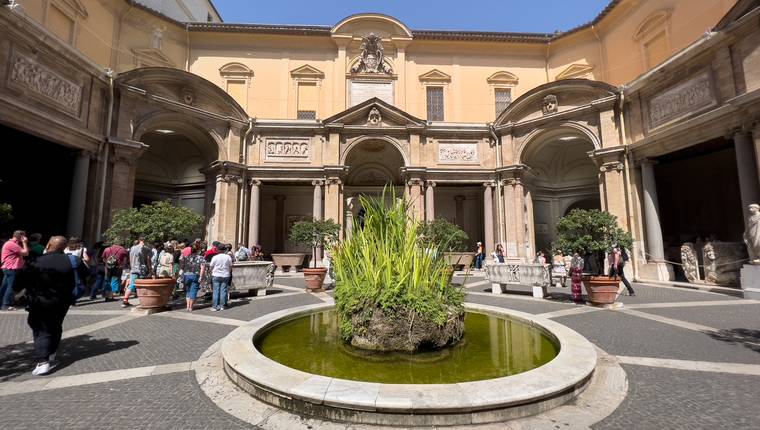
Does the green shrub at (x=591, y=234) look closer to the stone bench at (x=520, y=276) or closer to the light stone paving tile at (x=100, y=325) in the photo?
the stone bench at (x=520, y=276)

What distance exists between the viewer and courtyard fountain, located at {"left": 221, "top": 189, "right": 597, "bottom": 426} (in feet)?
8.97

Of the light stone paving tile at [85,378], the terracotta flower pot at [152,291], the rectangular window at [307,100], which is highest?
the rectangular window at [307,100]

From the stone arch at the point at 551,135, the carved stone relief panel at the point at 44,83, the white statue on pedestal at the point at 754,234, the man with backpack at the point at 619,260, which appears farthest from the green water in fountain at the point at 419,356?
the stone arch at the point at 551,135

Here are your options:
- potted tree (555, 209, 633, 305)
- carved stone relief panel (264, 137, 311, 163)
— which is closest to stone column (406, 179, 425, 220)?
carved stone relief panel (264, 137, 311, 163)

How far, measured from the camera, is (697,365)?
407cm

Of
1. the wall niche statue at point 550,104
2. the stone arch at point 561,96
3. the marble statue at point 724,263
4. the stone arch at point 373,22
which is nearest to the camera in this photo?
the marble statue at point 724,263

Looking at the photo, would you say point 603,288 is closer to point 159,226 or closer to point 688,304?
point 688,304

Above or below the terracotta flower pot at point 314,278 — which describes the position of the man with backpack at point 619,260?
above

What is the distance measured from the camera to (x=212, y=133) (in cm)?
1702

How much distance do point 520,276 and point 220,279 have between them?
8548mm

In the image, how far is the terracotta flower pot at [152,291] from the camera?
7.29 meters

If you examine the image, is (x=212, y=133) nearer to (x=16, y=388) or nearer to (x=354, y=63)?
(x=354, y=63)

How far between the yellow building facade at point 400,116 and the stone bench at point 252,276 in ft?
9.91

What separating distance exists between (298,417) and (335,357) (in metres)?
1.46
